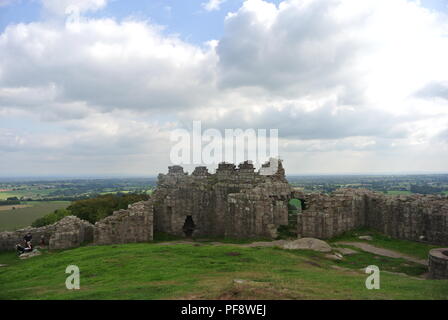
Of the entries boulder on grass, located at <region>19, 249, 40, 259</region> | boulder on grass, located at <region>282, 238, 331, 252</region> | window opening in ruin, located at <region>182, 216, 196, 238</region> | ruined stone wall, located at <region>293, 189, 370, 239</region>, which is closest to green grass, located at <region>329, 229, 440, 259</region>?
ruined stone wall, located at <region>293, 189, 370, 239</region>

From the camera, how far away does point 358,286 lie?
14.0 m

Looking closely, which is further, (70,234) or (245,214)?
(245,214)

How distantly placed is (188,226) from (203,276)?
21925mm

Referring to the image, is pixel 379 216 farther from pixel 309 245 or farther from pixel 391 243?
Answer: pixel 309 245

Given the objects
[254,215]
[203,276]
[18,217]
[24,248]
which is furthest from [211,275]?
[18,217]

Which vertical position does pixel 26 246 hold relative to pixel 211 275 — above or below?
below

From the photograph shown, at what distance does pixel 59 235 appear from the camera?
30438 mm

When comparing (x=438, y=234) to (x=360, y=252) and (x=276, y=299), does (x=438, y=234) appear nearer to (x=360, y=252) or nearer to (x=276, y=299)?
(x=360, y=252)

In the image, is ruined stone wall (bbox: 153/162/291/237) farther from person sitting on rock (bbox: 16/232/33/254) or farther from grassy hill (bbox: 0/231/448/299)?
person sitting on rock (bbox: 16/232/33/254)

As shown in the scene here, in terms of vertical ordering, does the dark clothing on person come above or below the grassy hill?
below

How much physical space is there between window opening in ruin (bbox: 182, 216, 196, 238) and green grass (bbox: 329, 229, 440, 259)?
15327 mm

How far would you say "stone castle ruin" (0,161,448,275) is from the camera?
29984 mm

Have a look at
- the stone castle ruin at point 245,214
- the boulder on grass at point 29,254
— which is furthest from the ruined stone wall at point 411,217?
the boulder on grass at point 29,254
